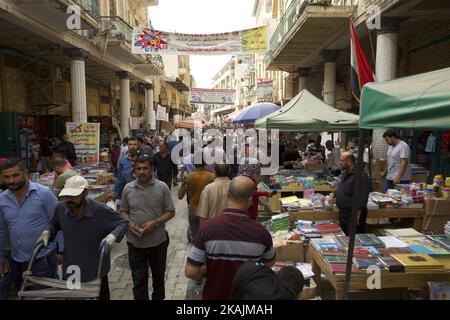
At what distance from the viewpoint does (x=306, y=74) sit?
18.6 m

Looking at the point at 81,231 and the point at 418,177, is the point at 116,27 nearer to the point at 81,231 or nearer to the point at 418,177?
the point at 418,177

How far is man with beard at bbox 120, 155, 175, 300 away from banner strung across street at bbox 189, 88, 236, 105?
21.2 metres

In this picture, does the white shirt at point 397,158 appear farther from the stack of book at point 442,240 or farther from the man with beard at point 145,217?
the man with beard at point 145,217

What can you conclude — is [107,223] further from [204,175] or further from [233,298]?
[204,175]

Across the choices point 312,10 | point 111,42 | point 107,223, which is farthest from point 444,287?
point 111,42

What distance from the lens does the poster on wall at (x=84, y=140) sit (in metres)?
11.3

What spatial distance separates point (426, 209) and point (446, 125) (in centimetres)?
424

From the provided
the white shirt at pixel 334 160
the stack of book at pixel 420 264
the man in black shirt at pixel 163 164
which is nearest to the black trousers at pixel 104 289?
the stack of book at pixel 420 264

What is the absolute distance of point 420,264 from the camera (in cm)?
330

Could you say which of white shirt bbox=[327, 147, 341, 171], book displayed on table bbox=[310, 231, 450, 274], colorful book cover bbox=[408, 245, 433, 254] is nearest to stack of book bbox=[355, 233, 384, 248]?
book displayed on table bbox=[310, 231, 450, 274]

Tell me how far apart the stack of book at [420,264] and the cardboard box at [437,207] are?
2619 millimetres

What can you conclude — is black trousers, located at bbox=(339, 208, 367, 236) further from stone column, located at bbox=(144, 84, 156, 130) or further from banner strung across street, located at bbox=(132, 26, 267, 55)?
stone column, located at bbox=(144, 84, 156, 130)

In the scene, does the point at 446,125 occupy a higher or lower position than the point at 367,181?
higher

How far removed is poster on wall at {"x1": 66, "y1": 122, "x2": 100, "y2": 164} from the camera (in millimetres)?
11344
